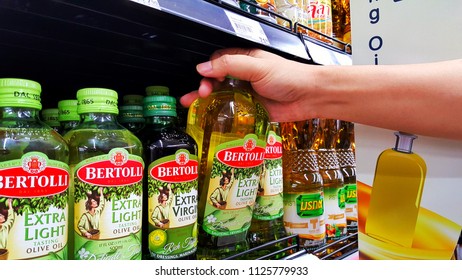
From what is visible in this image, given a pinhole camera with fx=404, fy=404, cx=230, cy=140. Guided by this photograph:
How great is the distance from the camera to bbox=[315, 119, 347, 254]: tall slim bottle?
1501mm

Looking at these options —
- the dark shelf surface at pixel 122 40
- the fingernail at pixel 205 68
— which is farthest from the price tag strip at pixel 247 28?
the fingernail at pixel 205 68

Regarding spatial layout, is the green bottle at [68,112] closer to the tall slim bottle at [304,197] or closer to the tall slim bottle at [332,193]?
the tall slim bottle at [304,197]

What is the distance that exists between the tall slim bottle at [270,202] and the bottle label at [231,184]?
6.7 inches

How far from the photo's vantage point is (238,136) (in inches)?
40.8

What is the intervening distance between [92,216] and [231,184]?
1.17ft

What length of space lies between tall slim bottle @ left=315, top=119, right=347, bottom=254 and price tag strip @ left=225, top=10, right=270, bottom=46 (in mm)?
703

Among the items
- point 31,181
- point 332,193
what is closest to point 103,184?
point 31,181

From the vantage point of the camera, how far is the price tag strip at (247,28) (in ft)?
3.14

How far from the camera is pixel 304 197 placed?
136 centimetres

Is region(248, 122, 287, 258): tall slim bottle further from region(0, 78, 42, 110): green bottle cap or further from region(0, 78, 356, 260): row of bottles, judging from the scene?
region(0, 78, 42, 110): green bottle cap

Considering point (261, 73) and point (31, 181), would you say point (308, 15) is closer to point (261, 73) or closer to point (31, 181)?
point (261, 73)

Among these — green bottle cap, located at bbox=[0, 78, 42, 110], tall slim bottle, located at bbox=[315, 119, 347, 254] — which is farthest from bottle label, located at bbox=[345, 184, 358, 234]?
green bottle cap, located at bbox=[0, 78, 42, 110]
